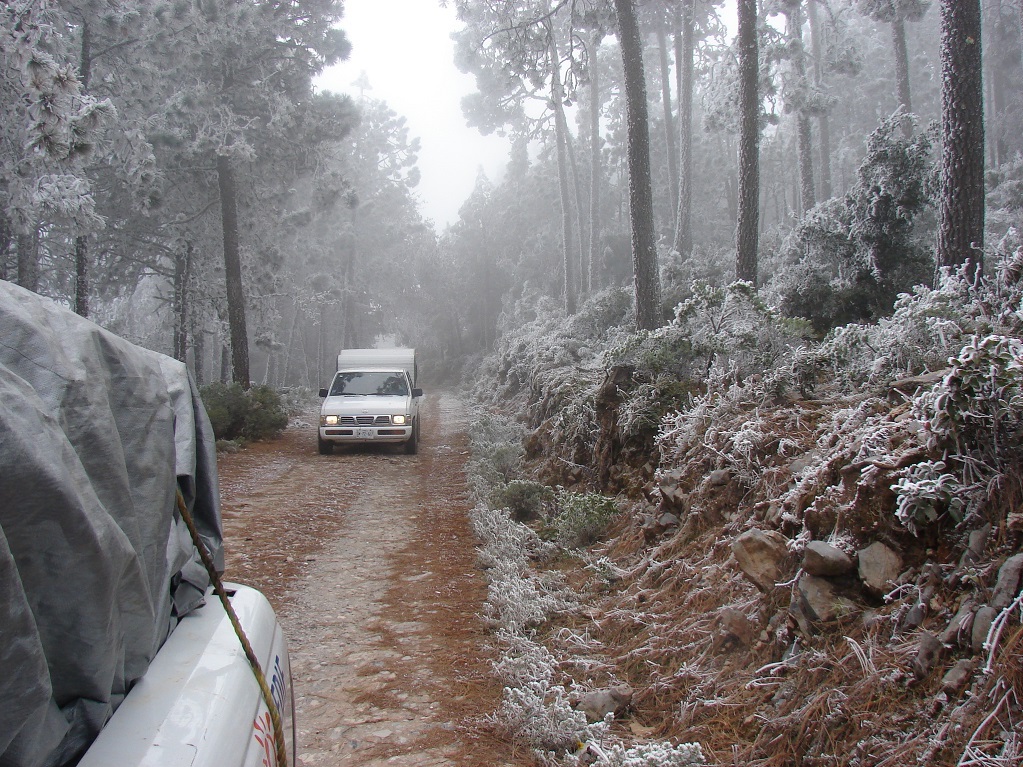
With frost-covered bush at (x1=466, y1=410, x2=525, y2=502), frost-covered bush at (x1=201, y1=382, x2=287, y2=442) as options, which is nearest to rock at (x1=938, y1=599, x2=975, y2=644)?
frost-covered bush at (x1=466, y1=410, x2=525, y2=502)

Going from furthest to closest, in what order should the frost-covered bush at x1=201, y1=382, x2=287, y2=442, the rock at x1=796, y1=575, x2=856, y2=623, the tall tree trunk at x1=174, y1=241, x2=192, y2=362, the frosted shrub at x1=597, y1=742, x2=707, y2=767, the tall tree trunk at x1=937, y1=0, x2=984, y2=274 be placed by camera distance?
the tall tree trunk at x1=174, y1=241, x2=192, y2=362
the frost-covered bush at x1=201, y1=382, x2=287, y2=442
the tall tree trunk at x1=937, y1=0, x2=984, y2=274
the rock at x1=796, y1=575, x2=856, y2=623
the frosted shrub at x1=597, y1=742, x2=707, y2=767

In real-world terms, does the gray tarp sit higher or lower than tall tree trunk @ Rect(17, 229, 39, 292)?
lower

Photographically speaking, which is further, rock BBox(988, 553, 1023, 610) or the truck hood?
the truck hood

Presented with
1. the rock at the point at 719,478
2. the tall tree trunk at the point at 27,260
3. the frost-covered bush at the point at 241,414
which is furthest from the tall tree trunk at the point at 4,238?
the rock at the point at 719,478

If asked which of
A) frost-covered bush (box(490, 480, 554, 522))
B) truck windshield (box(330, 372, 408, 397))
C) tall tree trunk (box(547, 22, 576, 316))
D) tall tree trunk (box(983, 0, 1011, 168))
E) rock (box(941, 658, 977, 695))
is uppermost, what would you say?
tall tree trunk (box(983, 0, 1011, 168))

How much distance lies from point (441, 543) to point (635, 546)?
8.03 ft

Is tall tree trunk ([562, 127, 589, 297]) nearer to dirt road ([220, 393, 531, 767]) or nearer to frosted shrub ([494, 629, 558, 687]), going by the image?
dirt road ([220, 393, 531, 767])

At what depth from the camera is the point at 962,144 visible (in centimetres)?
845

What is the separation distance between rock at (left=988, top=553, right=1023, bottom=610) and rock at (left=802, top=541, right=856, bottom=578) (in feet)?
2.50

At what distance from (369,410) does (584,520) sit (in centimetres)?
756

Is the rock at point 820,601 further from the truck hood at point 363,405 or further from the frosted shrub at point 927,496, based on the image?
→ the truck hood at point 363,405

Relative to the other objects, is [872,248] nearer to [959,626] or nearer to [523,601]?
[523,601]

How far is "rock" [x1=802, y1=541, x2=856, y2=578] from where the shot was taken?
11.5 feet

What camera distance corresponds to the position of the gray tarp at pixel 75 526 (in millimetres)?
1292
